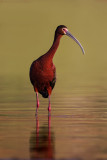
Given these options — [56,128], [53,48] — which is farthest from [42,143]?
[53,48]

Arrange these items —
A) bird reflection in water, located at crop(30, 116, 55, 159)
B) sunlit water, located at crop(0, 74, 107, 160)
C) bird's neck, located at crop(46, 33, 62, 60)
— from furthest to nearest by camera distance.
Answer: bird's neck, located at crop(46, 33, 62, 60)
sunlit water, located at crop(0, 74, 107, 160)
bird reflection in water, located at crop(30, 116, 55, 159)

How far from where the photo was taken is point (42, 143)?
1187cm

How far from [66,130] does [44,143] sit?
4.40 feet

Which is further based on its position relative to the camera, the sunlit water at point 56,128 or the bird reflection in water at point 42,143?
the sunlit water at point 56,128

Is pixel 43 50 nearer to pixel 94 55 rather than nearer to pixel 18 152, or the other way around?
pixel 94 55

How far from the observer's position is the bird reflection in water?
1080 cm

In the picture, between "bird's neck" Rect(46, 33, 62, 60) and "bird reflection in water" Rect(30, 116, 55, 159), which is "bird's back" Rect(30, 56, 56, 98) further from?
"bird reflection in water" Rect(30, 116, 55, 159)

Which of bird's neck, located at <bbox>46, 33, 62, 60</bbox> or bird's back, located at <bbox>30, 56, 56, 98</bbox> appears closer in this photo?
bird's back, located at <bbox>30, 56, 56, 98</bbox>

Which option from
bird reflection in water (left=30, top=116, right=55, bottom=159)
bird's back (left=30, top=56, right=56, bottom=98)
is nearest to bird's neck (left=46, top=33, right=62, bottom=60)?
bird's back (left=30, top=56, right=56, bottom=98)

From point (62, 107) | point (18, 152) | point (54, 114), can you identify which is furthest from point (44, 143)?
point (62, 107)

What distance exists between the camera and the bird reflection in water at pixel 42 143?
1080cm

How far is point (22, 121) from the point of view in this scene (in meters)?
14.4

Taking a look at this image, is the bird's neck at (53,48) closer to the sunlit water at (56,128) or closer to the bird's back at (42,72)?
the bird's back at (42,72)

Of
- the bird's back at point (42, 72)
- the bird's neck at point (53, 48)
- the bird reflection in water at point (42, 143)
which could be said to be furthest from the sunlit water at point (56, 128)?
the bird's neck at point (53, 48)
